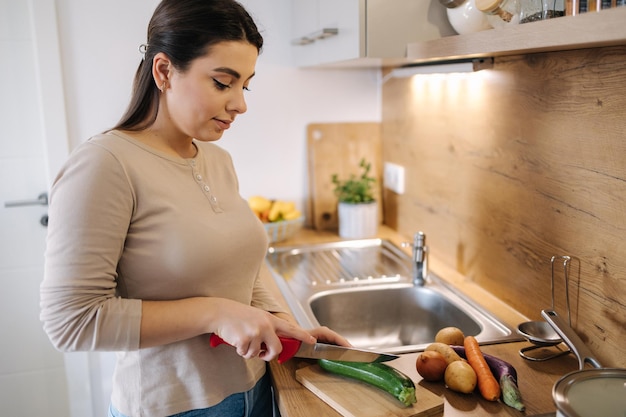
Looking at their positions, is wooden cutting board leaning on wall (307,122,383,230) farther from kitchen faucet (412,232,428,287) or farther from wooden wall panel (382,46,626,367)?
kitchen faucet (412,232,428,287)

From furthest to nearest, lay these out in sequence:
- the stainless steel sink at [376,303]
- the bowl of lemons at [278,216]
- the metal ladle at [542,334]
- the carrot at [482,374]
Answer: the bowl of lemons at [278,216] < the stainless steel sink at [376,303] < the metal ladle at [542,334] < the carrot at [482,374]

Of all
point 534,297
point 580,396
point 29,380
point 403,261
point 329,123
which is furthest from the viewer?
point 329,123

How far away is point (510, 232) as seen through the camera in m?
1.39

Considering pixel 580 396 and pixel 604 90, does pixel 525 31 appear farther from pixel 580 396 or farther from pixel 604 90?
pixel 580 396

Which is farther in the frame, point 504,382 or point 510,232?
point 510,232

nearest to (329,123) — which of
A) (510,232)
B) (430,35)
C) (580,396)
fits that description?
(430,35)

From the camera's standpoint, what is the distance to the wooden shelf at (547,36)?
2.38ft

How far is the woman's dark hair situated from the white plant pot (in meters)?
1.07

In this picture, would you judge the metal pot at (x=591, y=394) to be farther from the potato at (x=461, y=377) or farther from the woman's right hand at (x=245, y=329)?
the woman's right hand at (x=245, y=329)

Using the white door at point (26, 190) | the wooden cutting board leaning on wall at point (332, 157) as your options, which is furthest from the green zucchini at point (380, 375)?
the white door at point (26, 190)

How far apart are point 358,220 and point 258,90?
58 cm

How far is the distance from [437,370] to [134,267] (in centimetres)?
54

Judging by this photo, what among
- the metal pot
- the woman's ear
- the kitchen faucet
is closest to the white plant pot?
the kitchen faucet

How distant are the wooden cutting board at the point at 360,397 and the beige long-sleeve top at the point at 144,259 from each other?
13 centimetres
